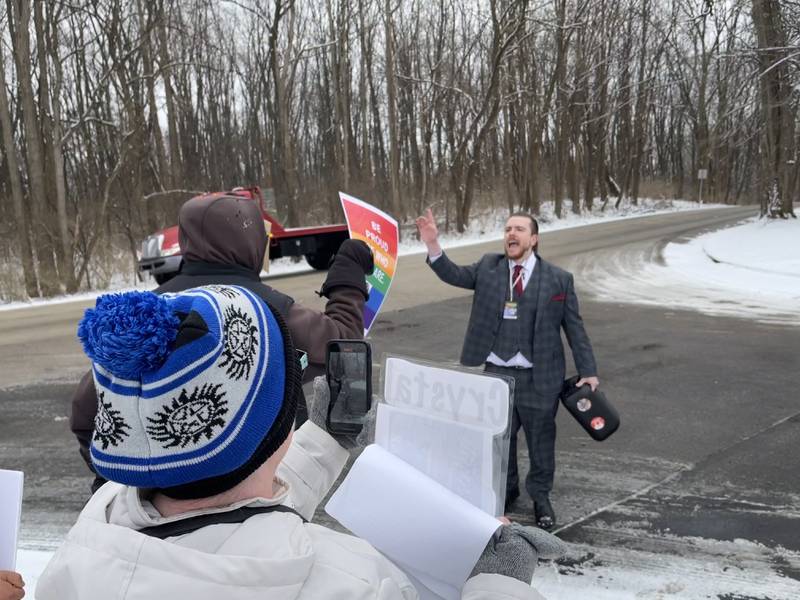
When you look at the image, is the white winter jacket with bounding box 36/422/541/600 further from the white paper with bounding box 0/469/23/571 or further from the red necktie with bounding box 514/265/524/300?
the red necktie with bounding box 514/265/524/300

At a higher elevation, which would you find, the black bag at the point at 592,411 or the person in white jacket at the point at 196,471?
the person in white jacket at the point at 196,471

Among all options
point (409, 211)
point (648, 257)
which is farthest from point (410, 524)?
point (409, 211)


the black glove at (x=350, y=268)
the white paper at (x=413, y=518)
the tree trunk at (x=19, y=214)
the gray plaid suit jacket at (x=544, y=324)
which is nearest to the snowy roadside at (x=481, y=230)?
the tree trunk at (x=19, y=214)

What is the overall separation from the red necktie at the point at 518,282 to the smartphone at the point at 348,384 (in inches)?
95.7

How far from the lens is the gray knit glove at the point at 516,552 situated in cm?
134

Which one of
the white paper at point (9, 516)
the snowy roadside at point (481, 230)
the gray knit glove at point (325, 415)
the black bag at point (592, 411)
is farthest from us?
the snowy roadside at point (481, 230)

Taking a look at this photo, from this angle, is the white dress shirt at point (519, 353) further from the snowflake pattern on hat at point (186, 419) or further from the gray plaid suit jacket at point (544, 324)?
the snowflake pattern on hat at point (186, 419)

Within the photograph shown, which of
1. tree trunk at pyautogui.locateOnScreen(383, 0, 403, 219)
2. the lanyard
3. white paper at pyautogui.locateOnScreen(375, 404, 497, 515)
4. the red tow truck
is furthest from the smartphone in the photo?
tree trunk at pyautogui.locateOnScreen(383, 0, 403, 219)

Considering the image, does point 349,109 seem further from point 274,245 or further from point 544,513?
point 544,513

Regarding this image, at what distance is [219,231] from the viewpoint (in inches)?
94.0

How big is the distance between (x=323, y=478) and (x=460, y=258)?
16439mm

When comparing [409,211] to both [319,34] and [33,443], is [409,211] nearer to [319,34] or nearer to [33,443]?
[319,34]

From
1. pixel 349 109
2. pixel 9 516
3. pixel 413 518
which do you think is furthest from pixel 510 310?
pixel 349 109

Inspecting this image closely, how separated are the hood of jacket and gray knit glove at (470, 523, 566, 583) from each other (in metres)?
1.45
